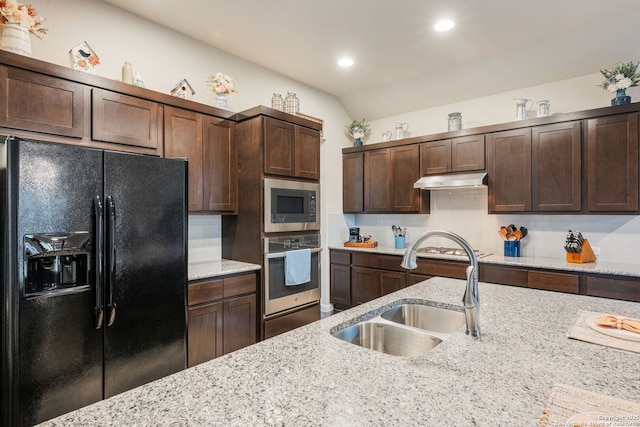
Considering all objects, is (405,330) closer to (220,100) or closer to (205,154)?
(205,154)

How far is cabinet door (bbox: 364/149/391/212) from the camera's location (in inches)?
175

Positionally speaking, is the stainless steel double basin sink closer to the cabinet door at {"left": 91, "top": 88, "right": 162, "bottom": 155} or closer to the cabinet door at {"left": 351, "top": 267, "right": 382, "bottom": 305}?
the cabinet door at {"left": 91, "top": 88, "right": 162, "bottom": 155}

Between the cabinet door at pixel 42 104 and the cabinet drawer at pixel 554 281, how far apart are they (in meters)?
3.81

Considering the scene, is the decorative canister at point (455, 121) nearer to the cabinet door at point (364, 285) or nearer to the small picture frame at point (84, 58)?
the cabinet door at point (364, 285)

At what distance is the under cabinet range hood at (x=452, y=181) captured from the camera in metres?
3.61

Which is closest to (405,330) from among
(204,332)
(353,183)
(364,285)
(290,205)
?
(204,332)

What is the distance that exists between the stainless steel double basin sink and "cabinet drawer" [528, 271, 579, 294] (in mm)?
1949

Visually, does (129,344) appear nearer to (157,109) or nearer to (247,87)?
(157,109)

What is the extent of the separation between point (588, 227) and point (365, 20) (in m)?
2.95

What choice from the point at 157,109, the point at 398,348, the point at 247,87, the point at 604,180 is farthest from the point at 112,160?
the point at 604,180

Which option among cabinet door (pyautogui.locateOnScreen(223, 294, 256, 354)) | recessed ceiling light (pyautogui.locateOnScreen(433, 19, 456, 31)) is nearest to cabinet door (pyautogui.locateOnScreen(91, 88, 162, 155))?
cabinet door (pyautogui.locateOnScreen(223, 294, 256, 354))

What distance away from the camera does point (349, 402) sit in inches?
32.4

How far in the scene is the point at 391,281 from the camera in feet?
13.2

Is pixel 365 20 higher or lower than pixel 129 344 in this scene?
higher
